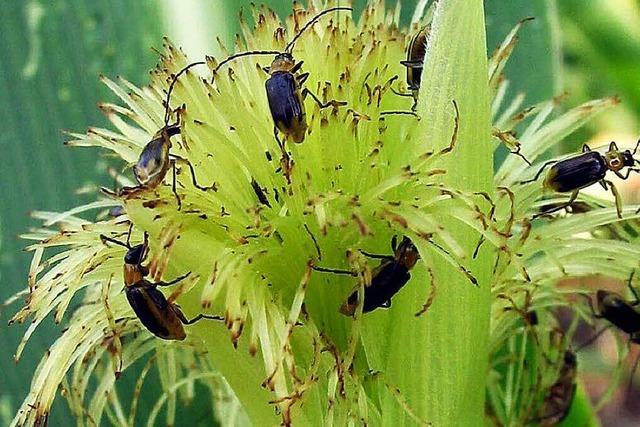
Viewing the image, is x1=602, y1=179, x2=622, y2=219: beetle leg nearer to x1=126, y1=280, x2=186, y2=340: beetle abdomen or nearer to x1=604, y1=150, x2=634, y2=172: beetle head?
x1=604, y1=150, x2=634, y2=172: beetle head

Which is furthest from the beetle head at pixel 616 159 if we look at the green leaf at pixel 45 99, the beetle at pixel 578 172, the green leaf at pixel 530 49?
the green leaf at pixel 45 99

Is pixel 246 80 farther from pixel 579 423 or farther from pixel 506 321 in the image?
pixel 579 423

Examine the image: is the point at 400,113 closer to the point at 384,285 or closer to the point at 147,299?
the point at 384,285

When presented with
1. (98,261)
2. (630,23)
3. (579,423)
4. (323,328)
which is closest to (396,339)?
(323,328)

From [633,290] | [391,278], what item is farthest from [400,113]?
[633,290]

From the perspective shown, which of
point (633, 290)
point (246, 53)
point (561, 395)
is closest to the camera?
point (246, 53)

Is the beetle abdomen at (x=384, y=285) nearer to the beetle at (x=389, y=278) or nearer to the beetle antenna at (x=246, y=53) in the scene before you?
the beetle at (x=389, y=278)

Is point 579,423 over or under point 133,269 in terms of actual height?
under
